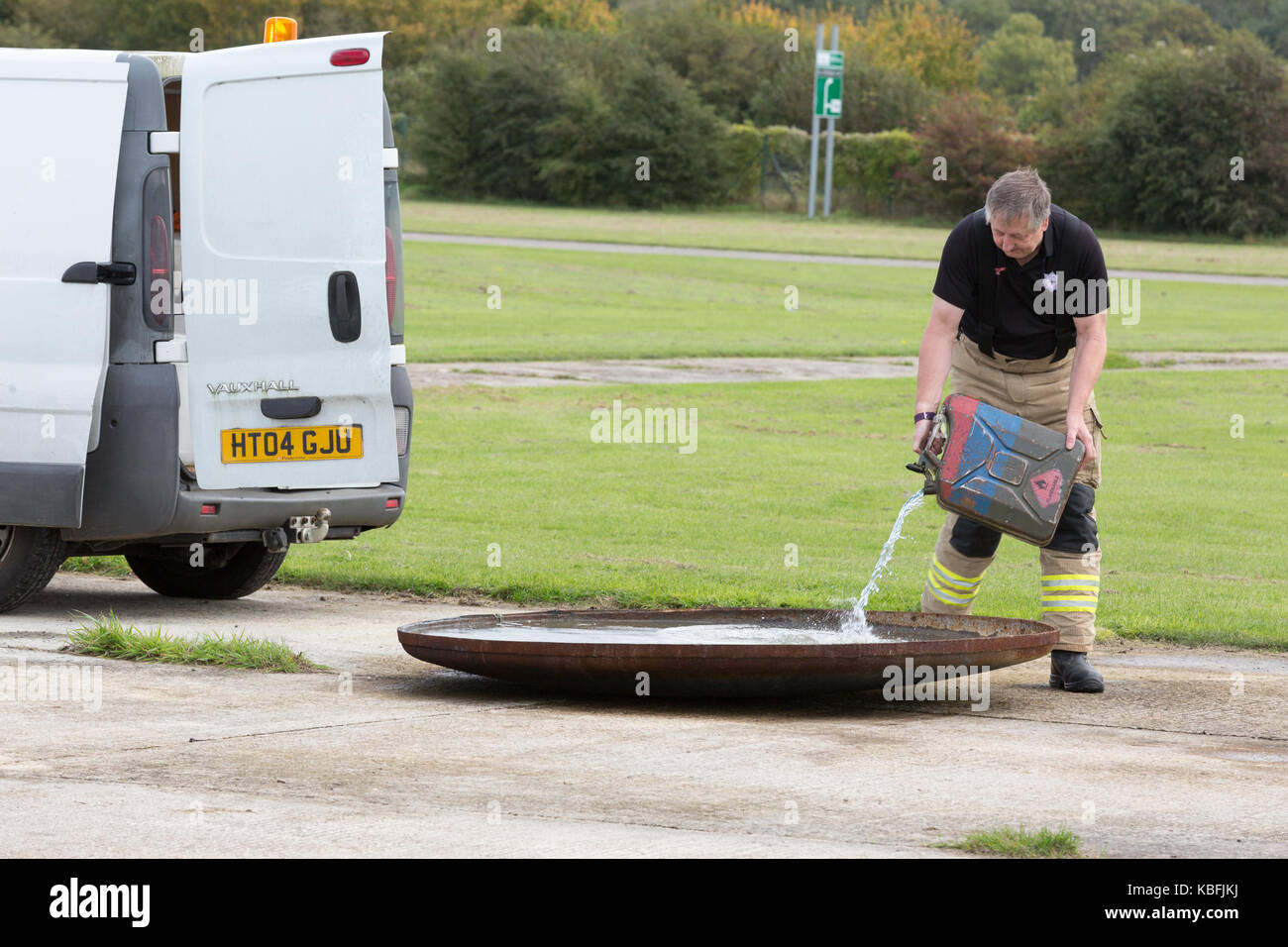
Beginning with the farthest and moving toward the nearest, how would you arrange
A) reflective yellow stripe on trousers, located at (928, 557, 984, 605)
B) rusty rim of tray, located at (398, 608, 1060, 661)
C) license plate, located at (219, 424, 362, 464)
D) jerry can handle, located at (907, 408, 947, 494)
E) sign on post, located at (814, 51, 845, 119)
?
sign on post, located at (814, 51, 845, 119), license plate, located at (219, 424, 362, 464), reflective yellow stripe on trousers, located at (928, 557, 984, 605), jerry can handle, located at (907, 408, 947, 494), rusty rim of tray, located at (398, 608, 1060, 661)

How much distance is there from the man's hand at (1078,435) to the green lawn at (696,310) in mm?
14243

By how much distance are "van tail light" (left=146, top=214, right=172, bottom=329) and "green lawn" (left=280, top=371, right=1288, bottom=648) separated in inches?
89.7

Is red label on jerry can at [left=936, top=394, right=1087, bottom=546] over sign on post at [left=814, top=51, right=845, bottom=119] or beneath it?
beneath

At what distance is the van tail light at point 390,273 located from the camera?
8.26 metres

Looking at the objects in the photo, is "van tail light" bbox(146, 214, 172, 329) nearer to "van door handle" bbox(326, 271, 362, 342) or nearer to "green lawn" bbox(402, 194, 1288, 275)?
"van door handle" bbox(326, 271, 362, 342)

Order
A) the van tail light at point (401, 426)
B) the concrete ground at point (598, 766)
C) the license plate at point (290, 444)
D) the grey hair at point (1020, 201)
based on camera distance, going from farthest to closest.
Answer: the van tail light at point (401, 426) < the license plate at point (290, 444) < the grey hair at point (1020, 201) < the concrete ground at point (598, 766)

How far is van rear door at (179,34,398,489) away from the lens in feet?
25.9

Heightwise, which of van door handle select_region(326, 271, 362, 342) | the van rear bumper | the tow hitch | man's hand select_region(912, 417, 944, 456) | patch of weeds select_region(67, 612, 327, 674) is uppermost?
van door handle select_region(326, 271, 362, 342)

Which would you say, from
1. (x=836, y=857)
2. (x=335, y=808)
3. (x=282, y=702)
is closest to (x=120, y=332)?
(x=282, y=702)

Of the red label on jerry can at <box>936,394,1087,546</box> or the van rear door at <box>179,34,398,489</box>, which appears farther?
the van rear door at <box>179,34,398,489</box>

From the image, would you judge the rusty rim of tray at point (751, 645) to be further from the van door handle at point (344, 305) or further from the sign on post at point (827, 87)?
the sign on post at point (827, 87)

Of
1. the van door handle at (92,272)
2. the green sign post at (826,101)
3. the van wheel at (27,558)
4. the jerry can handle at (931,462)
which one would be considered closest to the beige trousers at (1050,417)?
the jerry can handle at (931,462)

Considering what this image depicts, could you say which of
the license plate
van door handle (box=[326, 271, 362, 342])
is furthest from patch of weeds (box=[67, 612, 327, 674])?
van door handle (box=[326, 271, 362, 342])

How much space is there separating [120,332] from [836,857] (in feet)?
14.6
